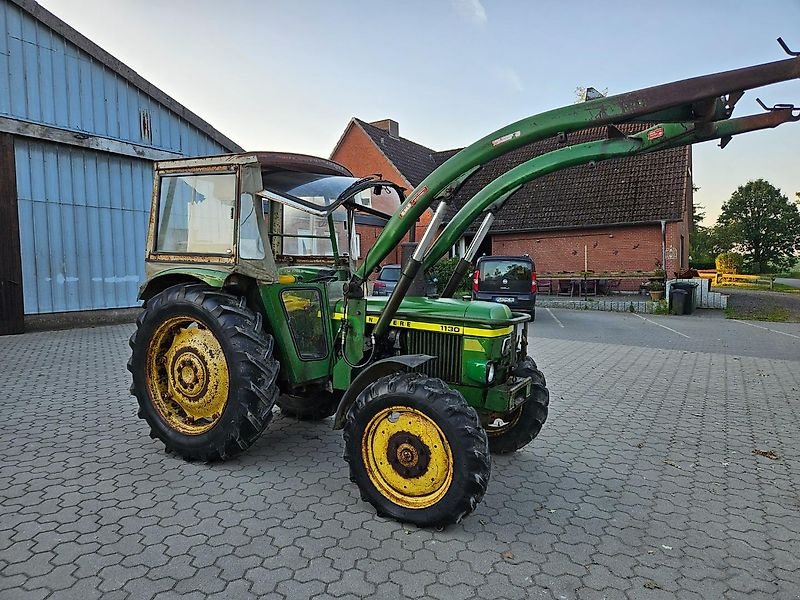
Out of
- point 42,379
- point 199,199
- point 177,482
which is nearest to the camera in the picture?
point 177,482

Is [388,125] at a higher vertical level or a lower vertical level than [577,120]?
higher

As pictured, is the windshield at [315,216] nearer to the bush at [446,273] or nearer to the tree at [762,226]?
the bush at [446,273]

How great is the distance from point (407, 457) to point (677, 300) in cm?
1498

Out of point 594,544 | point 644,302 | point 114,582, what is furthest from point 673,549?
point 644,302

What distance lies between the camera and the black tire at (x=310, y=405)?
4.95m

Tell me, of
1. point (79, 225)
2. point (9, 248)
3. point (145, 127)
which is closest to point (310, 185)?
point (9, 248)

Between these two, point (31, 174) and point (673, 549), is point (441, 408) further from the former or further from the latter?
→ point (31, 174)

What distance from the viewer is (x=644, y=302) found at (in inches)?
663

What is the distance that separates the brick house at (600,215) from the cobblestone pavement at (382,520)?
49.2 ft

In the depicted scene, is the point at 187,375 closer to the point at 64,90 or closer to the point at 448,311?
the point at 448,311

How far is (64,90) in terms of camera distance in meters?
10.6

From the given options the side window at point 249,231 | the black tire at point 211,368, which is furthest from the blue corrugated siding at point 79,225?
the side window at point 249,231

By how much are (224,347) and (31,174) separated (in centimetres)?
917

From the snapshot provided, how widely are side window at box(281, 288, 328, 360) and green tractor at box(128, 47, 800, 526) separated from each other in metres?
0.01
